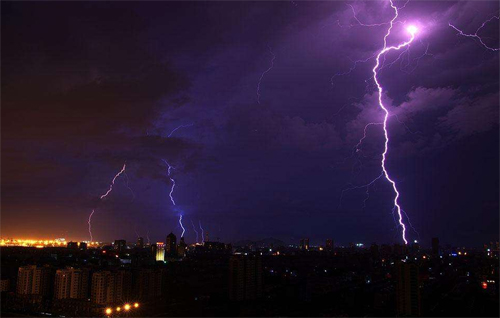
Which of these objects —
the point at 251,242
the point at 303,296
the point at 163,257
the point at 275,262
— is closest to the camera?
the point at 303,296

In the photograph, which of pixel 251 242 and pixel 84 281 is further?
pixel 251 242

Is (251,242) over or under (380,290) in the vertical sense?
over

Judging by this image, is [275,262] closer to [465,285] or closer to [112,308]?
[465,285]

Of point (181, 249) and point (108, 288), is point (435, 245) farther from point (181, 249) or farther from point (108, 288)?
point (108, 288)

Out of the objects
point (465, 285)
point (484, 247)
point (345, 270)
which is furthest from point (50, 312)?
point (484, 247)

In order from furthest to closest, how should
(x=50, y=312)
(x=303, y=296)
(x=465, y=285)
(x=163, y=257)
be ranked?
(x=163, y=257)
(x=465, y=285)
(x=303, y=296)
(x=50, y=312)

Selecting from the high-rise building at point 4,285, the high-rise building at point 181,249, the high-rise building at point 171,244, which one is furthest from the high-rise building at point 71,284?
the high-rise building at point 171,244

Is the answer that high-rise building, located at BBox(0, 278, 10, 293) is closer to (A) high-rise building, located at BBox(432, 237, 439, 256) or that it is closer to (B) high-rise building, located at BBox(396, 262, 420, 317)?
(B) high-rise building, located at BBox(396, 262, 420, 317)
